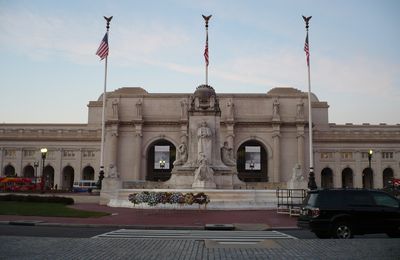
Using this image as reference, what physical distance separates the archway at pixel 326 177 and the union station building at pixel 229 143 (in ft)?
0.79

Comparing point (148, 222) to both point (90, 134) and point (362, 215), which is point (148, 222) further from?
point (90, 134)

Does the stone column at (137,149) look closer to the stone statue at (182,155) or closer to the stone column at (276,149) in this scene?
the stone column at (276,149)

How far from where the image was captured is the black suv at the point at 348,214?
638 inches

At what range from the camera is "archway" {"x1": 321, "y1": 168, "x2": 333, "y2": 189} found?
10819cm

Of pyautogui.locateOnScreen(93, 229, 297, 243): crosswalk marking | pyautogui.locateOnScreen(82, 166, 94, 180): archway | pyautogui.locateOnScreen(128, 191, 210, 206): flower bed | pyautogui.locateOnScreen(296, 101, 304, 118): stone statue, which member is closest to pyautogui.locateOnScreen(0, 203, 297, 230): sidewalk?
pyautogui.locateOnScreen(128, 191, 210, 206): flower bed

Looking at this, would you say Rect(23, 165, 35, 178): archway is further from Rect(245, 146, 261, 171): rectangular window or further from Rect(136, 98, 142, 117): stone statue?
Rect(245, 146, 261, 171): rectangular window

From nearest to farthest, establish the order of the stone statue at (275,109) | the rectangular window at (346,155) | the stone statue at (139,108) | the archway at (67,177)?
the stone statue at (275,109) → the stone statue at (139,108) → the rectangular window at (346,155) → the archway at (67,177)

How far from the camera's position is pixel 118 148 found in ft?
340

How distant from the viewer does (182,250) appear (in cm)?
1212

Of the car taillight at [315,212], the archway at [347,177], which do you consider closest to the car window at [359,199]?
the car taillight at [315,212]

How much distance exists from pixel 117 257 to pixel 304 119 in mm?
94681

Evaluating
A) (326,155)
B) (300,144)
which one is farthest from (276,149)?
(326,155)

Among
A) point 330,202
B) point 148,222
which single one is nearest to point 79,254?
point 330,202

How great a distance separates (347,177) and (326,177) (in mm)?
5161
